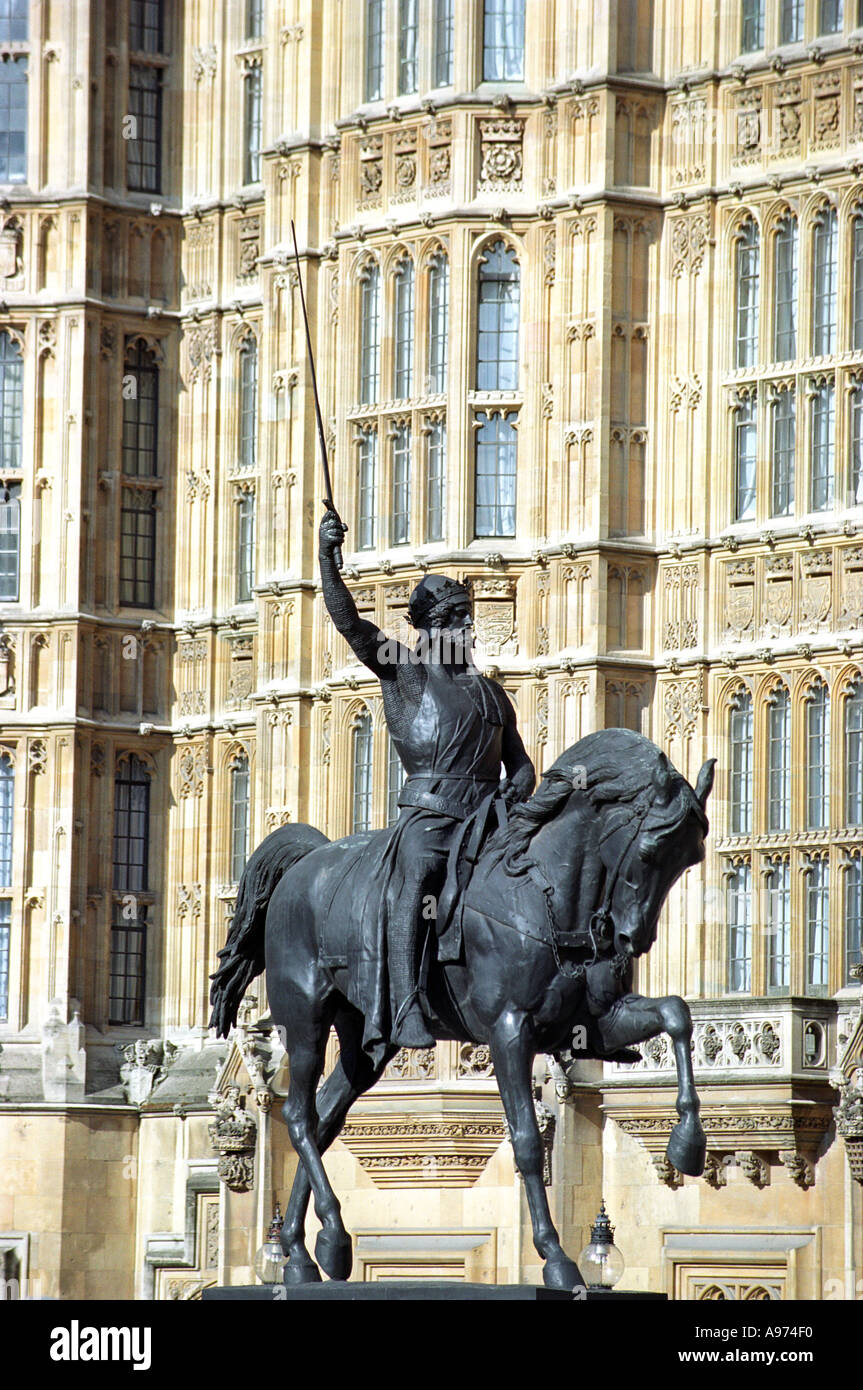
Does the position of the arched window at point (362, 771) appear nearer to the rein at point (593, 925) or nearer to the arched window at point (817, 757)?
the arched window at point (817, 757)

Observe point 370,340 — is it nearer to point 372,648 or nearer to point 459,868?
point 372,648

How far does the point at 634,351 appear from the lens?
115ft

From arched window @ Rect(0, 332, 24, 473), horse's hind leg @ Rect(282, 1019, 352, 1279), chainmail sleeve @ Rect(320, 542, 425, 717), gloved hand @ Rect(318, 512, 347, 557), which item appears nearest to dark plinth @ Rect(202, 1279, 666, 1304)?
horse's hind leg @ Rect(282, 1019, 352, 1279)

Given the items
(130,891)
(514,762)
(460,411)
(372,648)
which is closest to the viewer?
(372,648)

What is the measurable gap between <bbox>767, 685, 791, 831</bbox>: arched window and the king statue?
15370 mm

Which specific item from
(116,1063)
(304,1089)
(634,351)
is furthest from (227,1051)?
(304,1089)

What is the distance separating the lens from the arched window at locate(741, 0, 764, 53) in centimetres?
3453

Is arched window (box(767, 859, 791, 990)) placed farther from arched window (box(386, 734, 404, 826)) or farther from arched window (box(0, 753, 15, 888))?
arched window (box(0, 753, 15, 888))

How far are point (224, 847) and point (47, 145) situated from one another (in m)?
8.84

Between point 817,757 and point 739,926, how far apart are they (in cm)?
197

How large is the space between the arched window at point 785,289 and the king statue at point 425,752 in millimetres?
16543

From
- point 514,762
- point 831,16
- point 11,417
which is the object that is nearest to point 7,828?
point 11,417

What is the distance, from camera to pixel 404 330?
36.1m
